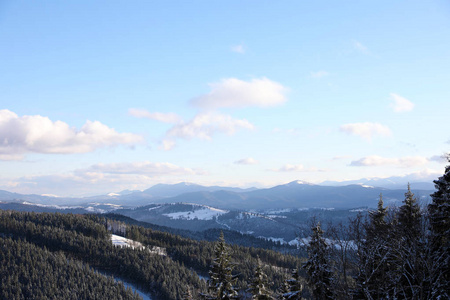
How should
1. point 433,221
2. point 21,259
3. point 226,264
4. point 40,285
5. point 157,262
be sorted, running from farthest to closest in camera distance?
1. point 157,262
2. point 21,259
3. point 40,285
4. point 226,264
5. point 433,221

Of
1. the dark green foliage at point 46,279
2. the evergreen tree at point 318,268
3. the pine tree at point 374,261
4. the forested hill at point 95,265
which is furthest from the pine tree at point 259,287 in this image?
the dark green foliage at point 46,279

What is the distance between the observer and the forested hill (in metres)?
136

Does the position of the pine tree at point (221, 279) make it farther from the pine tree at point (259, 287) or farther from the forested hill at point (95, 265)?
the forested hill at point (95, 265)

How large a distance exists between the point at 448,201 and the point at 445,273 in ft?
17.6

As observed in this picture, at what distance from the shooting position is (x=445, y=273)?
2239 cm

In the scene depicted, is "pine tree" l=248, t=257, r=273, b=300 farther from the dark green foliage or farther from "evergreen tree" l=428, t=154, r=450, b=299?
the dark green foliage

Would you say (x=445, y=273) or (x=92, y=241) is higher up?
(x=445, y=273)

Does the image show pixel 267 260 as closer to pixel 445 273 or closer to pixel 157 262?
pixel 157 262

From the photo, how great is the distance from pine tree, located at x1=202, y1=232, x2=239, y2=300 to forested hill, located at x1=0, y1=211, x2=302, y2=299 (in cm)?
9011

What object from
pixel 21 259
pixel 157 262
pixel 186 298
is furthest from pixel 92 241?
pixel 186 298

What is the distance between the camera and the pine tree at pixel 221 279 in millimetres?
29812

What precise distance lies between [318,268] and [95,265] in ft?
579

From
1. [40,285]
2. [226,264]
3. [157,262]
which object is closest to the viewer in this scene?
[226,264]

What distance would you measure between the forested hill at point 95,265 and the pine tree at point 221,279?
90.1 m
